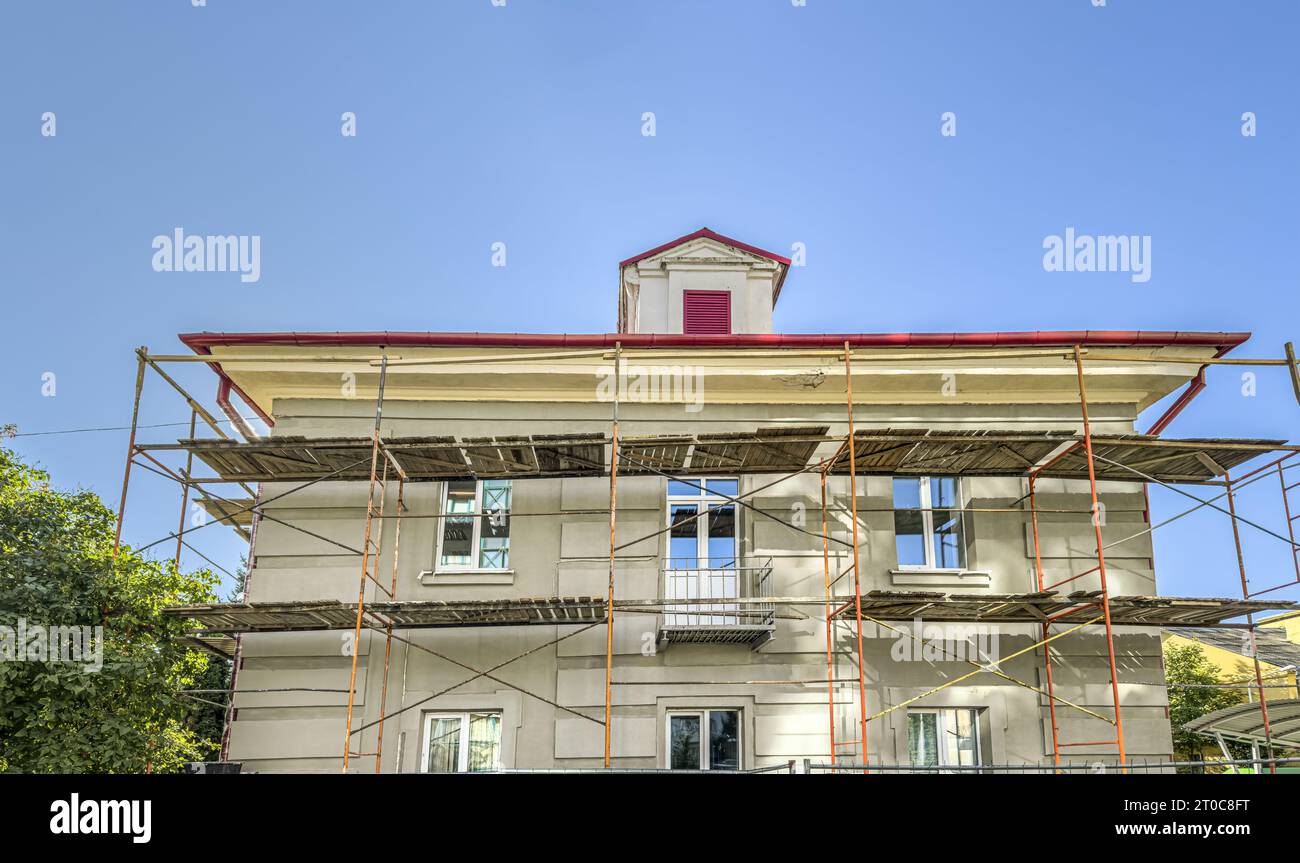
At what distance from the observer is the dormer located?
16.5 meters

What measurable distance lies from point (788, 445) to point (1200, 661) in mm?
22388

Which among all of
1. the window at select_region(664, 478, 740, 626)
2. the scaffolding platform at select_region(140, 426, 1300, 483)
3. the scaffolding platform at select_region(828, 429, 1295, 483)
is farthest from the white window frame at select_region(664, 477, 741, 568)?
the scaffolding platform at select_region(828, 429, 1295, 483)

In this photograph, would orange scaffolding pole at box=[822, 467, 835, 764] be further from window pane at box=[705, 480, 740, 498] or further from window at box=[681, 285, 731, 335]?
window at box=[681, 285, 731, 335]

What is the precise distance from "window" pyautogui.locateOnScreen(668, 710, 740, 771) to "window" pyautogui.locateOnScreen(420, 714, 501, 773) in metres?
2.36

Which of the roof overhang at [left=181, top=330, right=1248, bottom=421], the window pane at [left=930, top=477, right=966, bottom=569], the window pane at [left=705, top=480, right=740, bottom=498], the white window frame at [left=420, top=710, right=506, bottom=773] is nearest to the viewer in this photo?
the white window frame at [left=420, top=710, right=506, bottom=773]

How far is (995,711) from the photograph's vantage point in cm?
1308

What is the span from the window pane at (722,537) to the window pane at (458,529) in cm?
340

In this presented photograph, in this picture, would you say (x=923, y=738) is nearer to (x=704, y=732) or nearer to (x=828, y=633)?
(x=828, y=633)

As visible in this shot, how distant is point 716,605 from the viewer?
13.4 m

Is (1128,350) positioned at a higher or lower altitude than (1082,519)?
higher

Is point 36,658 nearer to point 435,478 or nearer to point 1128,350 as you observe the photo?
point 435,478

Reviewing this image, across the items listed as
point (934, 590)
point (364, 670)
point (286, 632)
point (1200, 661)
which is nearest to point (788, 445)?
point (934, 590)
